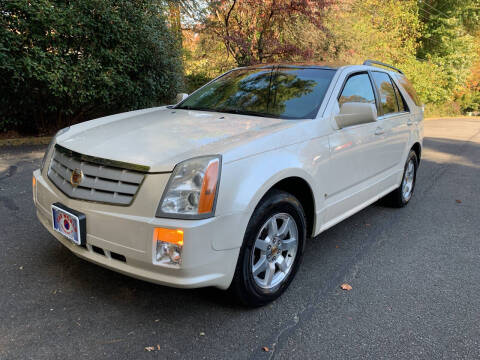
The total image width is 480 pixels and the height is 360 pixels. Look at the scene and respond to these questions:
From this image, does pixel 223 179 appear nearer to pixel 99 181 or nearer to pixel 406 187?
Result: pixel 99 181

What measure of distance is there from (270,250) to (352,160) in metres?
1.23

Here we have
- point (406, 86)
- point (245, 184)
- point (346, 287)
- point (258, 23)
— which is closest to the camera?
point (245, 184)

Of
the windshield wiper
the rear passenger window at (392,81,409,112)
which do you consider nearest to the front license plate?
the windshield wiper

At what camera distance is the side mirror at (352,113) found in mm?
3271

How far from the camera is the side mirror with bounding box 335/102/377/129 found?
10.7 ft

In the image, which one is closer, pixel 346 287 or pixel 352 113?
pixel 346 287

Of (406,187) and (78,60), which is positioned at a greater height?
(78,60)

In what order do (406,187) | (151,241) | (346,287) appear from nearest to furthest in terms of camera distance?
1. (151,241)
2. (346,287)
3. (406,187)

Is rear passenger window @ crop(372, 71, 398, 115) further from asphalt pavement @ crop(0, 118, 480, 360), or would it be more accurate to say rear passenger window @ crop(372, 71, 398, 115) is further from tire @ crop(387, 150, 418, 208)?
asphalt pavement @ crop(0, 118, 480, 360)

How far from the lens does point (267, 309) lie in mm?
2764

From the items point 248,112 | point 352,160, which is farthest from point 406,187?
point 248,112

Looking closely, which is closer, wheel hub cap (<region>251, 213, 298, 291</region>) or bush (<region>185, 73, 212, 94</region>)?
wheel hub cap (<region>251, 213, 298, 291</region>)

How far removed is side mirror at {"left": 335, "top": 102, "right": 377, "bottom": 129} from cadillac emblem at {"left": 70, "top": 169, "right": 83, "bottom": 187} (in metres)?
1.99

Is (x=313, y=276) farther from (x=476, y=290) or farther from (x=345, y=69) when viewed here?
(x=345, y=69)
